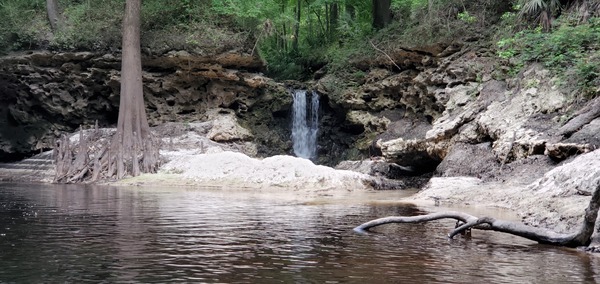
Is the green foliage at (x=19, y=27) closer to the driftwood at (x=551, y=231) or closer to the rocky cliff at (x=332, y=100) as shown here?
the rocky cliff at (x=332, y=100)

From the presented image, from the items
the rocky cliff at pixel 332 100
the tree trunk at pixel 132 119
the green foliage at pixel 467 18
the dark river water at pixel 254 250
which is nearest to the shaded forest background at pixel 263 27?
the green foliage at pixel 467 18

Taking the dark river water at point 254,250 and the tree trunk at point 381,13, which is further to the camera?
the tree trunk at point 381,13

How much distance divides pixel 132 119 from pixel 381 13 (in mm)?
13686

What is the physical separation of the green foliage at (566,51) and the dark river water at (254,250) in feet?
21.2

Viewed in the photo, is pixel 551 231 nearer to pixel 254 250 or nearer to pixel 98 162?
pixel 254 250

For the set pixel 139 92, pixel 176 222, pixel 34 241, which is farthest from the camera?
pixel 139 92

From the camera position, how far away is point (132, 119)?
22750mm

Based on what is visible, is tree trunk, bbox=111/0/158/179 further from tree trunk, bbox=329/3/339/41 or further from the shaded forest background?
tree trunk, bbox=329/3/339/41

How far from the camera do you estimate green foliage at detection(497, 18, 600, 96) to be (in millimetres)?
14664

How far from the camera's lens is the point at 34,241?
777 cm

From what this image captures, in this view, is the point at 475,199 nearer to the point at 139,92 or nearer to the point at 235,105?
the point at 139,92

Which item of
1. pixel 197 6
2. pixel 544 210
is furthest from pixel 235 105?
pixel 544 210

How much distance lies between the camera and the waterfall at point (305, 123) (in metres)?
28.6

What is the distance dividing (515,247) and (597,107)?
7.37 meters
